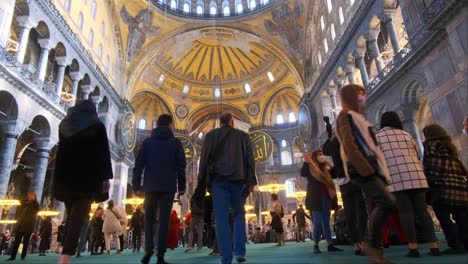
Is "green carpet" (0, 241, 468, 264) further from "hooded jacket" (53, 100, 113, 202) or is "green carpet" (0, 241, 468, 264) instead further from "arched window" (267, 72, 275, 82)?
"arched window" (267, 72, 275, 82)

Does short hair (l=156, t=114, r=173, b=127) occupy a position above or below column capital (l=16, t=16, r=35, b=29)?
below

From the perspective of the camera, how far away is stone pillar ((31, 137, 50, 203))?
11.2 meters

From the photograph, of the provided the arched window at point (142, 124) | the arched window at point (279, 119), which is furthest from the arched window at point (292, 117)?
the arched window at point (142, 124)

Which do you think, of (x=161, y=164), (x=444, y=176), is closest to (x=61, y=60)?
(x=161, y=164)

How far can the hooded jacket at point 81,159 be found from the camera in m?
2.61

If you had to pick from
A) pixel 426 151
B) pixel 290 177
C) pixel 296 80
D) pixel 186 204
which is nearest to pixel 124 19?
pixel 296 80

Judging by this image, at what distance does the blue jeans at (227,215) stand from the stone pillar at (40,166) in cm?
1081

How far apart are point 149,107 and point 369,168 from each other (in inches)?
1041

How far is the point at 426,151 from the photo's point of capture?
368 cm

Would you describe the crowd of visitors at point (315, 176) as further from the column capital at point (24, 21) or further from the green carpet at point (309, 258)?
the column capital at point (24, 21)

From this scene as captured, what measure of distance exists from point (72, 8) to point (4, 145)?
321 inches

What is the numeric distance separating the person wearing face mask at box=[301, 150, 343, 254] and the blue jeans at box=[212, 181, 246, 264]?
1722 millimetres

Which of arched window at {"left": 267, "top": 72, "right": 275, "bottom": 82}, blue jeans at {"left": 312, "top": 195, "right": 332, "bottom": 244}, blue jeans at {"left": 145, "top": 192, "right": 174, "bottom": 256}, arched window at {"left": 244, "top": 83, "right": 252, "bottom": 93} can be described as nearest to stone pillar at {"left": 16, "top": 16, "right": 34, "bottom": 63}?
blue jeans at {"left": 145, "top": 192, "right": 174, "bottom": 256}

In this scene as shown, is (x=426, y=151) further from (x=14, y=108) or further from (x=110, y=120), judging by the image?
(x=110, y=120)
